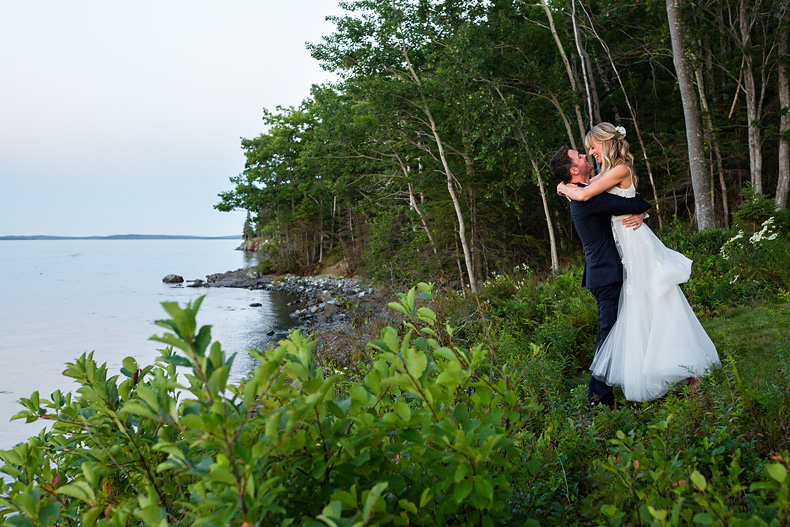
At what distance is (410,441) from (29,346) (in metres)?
18.2

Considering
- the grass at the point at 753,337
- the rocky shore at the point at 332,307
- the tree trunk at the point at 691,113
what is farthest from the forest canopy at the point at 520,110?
the grass at the point at 753,337

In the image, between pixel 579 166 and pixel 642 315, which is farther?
pixel 579 166

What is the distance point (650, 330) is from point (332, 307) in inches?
758

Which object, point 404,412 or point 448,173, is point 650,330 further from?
point 448,173

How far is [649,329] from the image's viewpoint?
4469 mm

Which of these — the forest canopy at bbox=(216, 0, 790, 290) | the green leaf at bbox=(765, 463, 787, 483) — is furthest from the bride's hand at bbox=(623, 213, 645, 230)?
the forest canopy at bbox=(216, 0, 790, 290)

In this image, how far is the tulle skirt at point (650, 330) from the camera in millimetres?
4277

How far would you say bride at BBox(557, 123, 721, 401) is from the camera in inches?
169

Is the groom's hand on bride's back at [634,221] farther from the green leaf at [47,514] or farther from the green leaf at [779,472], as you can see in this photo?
the green leaf at [47,514]

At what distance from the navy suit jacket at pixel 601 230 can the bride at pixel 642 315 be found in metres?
0.06

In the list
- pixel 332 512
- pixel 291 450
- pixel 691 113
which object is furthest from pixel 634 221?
pixel 691 113

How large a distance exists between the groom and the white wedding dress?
0.06 m

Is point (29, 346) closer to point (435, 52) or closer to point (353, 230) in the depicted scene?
point (435, 52)

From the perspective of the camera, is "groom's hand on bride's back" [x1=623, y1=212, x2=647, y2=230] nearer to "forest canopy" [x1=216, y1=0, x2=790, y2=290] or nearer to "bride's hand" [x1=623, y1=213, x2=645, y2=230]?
"bride's hand" [x1=623, y1=213, x2=645, y2=230]
